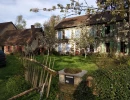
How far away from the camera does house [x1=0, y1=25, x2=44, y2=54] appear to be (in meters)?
31.9

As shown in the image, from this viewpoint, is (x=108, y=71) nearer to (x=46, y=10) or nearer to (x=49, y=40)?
(x=46, y=10)

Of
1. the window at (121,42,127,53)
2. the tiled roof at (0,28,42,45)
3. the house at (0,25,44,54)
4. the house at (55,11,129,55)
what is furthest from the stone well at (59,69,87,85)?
the tiled roof at (0,28,42,45)

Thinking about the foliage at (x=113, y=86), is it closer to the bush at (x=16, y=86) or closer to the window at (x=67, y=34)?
the bush at (x=16, y=86)

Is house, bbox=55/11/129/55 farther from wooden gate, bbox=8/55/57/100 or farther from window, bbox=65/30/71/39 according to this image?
wooden gate, bbox=8/55/57/100

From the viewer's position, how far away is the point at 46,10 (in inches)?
355

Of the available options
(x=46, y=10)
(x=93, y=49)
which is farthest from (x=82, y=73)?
(x=93, y=49)

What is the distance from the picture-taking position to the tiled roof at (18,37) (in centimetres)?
3250

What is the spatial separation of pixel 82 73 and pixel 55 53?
960 inches

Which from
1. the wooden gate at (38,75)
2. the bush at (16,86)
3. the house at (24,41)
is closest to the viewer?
the wooden gate at (38,75)

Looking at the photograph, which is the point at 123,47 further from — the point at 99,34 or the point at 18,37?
the point at 18,37

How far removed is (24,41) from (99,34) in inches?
622

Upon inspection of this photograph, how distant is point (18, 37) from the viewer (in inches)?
1371

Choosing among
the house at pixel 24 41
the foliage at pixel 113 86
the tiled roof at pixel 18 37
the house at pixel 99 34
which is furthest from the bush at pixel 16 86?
the tiled roof at pixel 18 37

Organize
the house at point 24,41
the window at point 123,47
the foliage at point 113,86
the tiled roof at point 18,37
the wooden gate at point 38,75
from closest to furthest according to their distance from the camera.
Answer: the foliage at point 113,86 → the wooden gate at point 38,75 → the window at point 123,47 → the house at point 24,41 → the tiled roof at point 18,37
